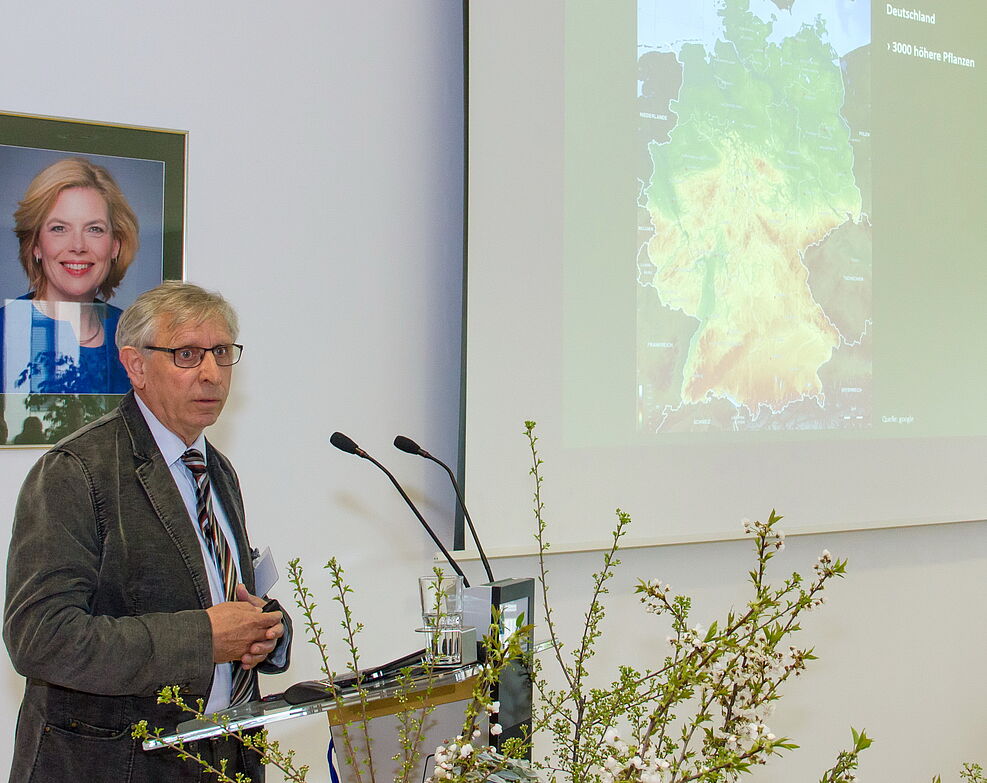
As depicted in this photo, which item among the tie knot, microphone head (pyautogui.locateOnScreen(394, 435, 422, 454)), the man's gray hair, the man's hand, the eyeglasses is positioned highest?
the man's gray hair

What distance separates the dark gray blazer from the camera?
1.49 metres

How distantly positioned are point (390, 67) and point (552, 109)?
44 centimetres

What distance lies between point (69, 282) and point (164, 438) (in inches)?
27.5

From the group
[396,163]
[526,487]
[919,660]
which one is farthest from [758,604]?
[919,660]

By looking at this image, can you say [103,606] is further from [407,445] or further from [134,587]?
[407,445]

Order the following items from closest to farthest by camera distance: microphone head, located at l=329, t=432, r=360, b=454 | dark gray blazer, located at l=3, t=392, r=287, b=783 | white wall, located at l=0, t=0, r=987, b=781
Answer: dark gray blazer, located at l=3, t=392, r=287, b=783, microphone head, located at l=329, t=432, r=360, b=454, white wall, located at l=0, t=0, r=987, b=781

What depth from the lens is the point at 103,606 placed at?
1591mm

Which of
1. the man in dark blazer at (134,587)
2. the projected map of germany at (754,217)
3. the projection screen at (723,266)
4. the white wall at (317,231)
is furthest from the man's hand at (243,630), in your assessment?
the projected map of germany at (754,217)

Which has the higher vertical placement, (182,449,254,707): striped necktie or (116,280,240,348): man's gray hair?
(116,280,240,348): man's gray hair

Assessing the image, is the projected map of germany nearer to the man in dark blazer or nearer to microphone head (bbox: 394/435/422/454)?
microphone head (bbox: 394/435/422/454)

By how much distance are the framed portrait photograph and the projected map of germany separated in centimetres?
132

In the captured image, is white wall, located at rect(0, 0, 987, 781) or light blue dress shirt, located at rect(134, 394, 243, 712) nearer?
light blue dress shirt, located at rect(134, 394, 243, 712)

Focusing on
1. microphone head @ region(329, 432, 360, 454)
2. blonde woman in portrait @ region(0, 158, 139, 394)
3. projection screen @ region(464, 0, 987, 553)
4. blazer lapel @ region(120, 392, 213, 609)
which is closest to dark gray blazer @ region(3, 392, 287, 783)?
blazer lapel @ region(120, 392, 213, 609)

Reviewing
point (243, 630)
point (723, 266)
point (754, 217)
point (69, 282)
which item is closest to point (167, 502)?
point (243, 630)
